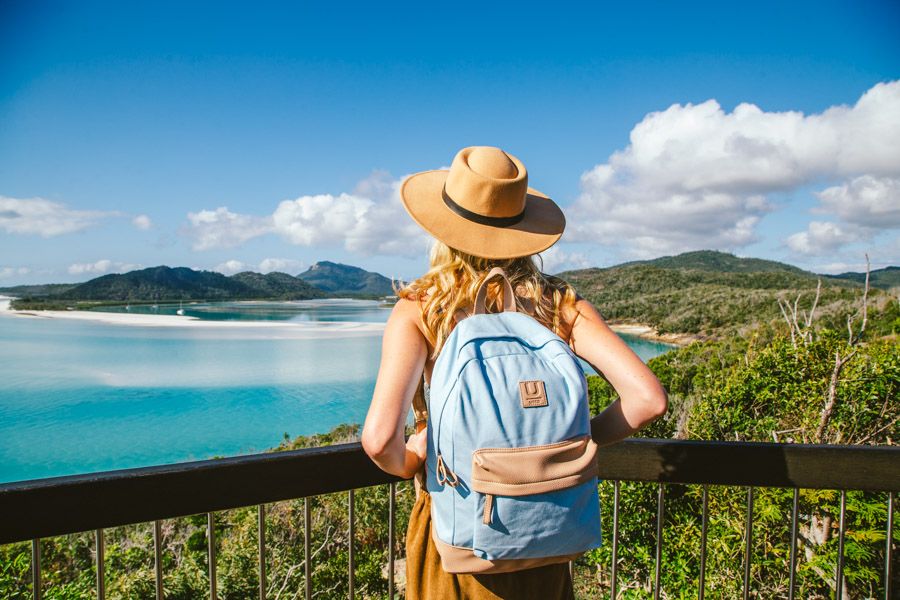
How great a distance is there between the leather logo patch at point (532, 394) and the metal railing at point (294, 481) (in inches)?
25.4

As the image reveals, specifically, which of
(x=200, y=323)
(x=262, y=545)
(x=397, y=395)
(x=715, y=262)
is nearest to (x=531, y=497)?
(x=397, y=395)

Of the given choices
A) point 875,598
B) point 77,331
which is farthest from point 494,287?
point 77,331

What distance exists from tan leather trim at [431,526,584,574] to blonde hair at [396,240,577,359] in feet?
1.13

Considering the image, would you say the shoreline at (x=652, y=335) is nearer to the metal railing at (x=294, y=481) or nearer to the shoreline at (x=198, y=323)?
the metal railing at (x=294, y=481)

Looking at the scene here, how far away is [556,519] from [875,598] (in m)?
6.52

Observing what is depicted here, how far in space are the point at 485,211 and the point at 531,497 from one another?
1.75ft

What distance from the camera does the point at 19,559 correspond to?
151 inches

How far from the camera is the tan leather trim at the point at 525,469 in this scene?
92cm

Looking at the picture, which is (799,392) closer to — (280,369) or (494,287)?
(494,287)

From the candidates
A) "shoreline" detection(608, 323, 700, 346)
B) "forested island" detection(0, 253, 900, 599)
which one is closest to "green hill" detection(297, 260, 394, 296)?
"shoreline" detection(608, 323, 700, 346)

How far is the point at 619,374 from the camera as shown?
107cm

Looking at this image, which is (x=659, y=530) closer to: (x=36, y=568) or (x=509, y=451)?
(x=509, y=451)

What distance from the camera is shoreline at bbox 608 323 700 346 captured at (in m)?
36.2

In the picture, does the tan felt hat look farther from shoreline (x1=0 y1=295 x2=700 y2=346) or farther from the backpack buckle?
shoreline (x1=0 y1=295 x2=700 y2=346)
